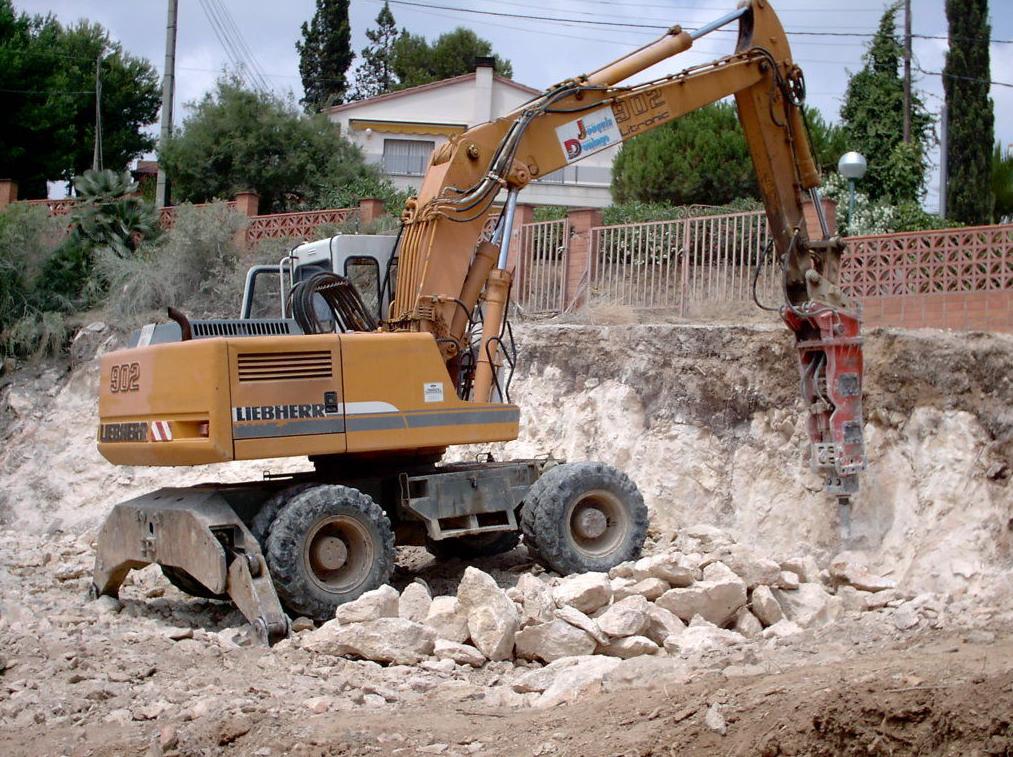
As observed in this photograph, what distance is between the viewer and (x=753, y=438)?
40.6 feet

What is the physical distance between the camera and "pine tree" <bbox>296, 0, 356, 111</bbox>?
46969 millimetres

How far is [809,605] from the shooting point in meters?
9.06

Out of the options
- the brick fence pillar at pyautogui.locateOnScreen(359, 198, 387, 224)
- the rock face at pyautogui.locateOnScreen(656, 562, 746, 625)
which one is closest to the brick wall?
the rock face at pyautogui.locateOnScreen(656, 562, 746, 625)

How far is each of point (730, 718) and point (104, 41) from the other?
121 ft

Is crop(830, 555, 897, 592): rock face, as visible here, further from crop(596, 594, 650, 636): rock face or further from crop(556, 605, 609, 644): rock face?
crop(556, 605, 609, 644): rock face

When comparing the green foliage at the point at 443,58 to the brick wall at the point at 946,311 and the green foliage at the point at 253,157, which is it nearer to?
the green foliage at the point at 253,157

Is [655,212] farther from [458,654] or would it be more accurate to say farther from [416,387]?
[458,654]

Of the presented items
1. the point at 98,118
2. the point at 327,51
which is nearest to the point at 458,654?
the point at 98,118

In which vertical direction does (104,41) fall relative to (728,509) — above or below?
above

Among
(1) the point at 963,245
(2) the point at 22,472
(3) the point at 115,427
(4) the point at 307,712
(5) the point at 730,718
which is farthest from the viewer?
(2) the point at 22,472

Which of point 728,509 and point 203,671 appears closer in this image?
point 203,671

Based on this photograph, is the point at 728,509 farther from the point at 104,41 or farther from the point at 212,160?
the point at 104,41

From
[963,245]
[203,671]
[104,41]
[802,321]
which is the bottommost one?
[203,671]

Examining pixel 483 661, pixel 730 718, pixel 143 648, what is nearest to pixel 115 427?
pixel 143 648
